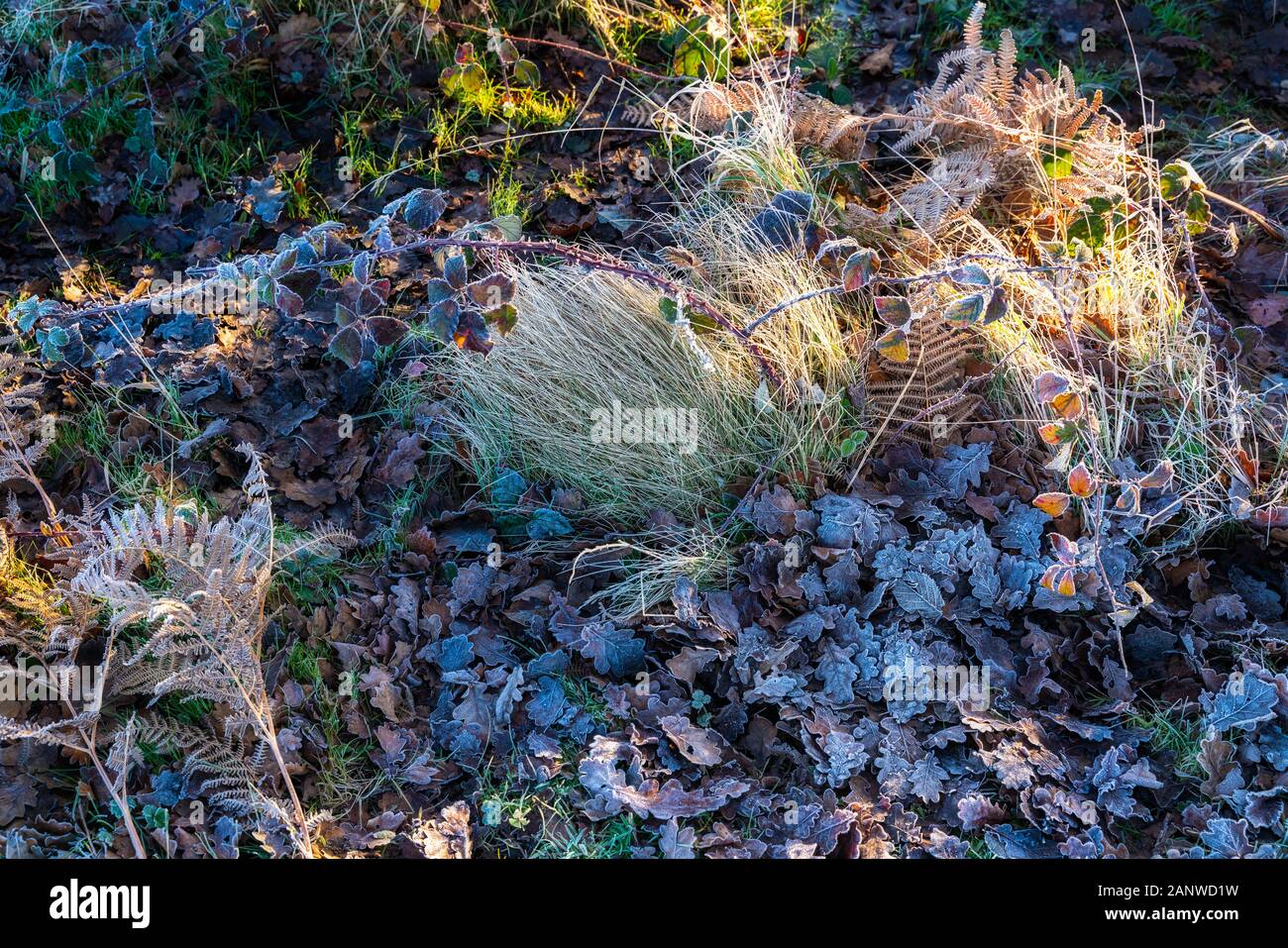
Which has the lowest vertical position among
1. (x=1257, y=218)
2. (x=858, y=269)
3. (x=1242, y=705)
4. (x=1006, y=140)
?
(x=1242, y=705)

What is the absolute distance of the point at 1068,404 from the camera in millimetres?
2455

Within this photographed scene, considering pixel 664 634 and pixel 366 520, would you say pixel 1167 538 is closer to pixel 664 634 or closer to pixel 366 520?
pixel 664 634

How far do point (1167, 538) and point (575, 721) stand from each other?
1.75 meters

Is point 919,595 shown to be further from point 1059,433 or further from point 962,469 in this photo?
point 1059,433

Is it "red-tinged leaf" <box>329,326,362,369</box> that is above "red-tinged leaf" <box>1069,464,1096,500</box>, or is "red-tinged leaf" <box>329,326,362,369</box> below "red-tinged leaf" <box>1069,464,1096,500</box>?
above

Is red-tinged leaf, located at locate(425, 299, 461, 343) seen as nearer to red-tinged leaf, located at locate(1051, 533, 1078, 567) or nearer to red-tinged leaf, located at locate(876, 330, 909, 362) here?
red-tinged leaf, located at locate(876, 330, 909, 362)

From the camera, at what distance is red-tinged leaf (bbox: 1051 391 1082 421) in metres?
2.44

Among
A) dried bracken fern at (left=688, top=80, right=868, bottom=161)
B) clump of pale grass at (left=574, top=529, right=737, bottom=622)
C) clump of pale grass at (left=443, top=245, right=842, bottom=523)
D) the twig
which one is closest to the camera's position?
clump of pale grass at (left=574, top=529, right=737, bottom=622)

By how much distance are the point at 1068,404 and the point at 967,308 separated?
349 mm

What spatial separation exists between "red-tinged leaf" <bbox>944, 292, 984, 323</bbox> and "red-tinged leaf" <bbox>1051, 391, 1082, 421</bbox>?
1.01 feet

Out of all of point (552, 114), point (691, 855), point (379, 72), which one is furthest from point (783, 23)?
point (691, 855)

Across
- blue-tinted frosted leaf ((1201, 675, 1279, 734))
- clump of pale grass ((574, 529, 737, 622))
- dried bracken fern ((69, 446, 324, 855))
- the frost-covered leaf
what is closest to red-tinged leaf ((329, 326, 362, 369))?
dried bracken fern ((69, 446, 324, 855))

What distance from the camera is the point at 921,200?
11.2ft

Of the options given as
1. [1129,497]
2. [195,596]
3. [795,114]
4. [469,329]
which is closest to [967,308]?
[1129,497]
